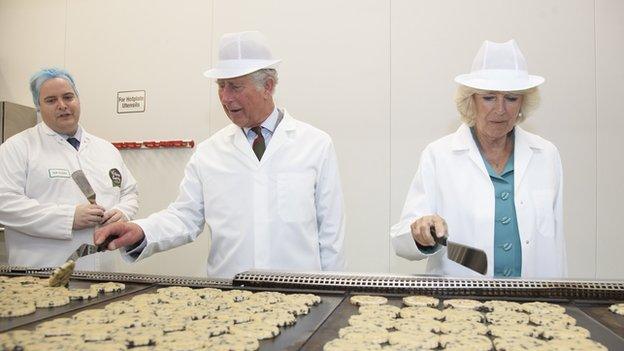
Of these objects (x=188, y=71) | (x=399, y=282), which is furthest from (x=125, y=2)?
(x=399, y=282)

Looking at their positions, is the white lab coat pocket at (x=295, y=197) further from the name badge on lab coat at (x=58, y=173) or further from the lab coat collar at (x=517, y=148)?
the name badge on lab coat at (x=58, y=173)

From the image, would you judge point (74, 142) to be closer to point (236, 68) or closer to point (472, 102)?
point (236, 68)

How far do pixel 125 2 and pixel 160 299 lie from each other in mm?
2891

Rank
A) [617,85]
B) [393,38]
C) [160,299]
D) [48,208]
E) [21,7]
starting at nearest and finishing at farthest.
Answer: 1. [160,299]
2. [48,208]
3. [617,85]
4. [393,38]
5. [21,7]

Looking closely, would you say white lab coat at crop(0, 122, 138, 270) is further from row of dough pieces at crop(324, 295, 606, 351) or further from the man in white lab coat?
row of dough pieces at crop(324, 295, 606, 351)

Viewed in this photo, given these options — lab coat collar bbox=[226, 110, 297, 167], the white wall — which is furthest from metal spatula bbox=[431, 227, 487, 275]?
the white wall

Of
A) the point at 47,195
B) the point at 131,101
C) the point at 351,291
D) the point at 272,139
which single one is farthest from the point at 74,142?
the point at 351,291

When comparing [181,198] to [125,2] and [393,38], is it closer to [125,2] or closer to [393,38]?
[393,38]

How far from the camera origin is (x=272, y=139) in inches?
87.7

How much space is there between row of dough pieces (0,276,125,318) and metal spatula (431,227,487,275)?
1140 mm

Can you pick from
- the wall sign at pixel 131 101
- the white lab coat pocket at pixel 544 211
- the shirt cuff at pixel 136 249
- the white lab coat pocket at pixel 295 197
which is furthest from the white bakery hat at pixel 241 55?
the wall sign at pixel 131 101

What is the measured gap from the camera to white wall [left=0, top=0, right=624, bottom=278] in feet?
9.64

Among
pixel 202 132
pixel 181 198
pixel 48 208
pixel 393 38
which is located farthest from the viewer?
pixel 202 132

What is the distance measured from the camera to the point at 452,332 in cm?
124
